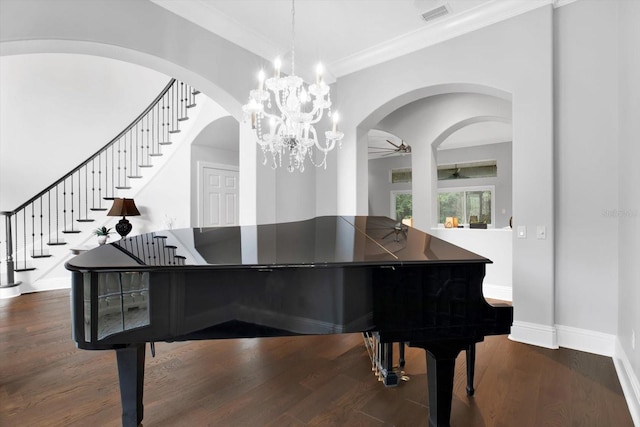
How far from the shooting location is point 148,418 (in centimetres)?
177

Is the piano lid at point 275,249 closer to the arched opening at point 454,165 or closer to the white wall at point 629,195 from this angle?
the white wall at point 629,195

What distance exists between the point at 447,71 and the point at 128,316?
3508 millimetres

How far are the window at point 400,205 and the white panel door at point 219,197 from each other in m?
5.70

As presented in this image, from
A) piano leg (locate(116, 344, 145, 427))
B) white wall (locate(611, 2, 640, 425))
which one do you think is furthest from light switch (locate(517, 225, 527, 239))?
piano leg (locate(116, 344, 145, 427))

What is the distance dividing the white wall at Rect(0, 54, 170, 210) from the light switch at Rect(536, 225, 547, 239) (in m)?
6.76

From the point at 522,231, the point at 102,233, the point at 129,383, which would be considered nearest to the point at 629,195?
the point at 522,231

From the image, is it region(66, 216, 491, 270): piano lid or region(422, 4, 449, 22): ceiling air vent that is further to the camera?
region(422, 4, 449, 22): ceiling air vent

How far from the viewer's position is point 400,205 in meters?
10.5

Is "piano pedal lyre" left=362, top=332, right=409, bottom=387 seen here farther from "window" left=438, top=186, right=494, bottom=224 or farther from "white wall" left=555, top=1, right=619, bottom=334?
"window" left=438, top=186, right=494, bottom=224

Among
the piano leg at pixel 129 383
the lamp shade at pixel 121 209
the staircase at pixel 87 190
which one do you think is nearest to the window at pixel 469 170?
the staircase at pixel 87 190

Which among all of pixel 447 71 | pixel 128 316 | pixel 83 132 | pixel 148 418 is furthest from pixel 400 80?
pixel 83 132

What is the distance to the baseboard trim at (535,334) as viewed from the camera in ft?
9.02

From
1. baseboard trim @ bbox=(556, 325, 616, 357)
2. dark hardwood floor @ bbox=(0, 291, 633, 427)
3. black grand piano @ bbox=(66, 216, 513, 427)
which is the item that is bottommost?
dark hardwood floor @ bbox=(0, 291, 633, 427)

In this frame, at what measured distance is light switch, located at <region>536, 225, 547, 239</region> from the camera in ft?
9.19
